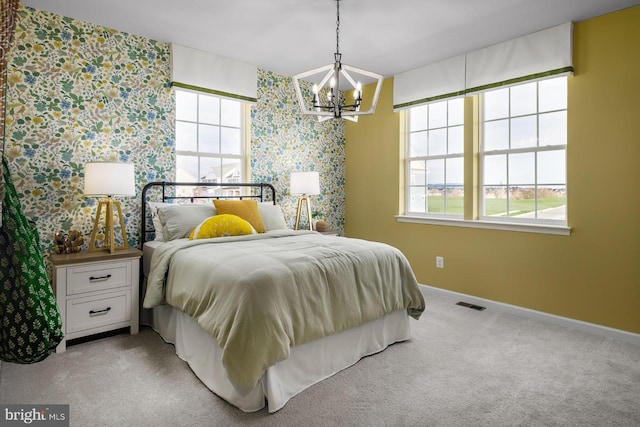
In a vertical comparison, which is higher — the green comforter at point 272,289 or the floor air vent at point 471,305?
the green comforter at point 272,289

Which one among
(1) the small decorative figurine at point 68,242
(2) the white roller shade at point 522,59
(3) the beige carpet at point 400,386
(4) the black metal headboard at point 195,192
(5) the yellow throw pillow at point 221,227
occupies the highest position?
(2) the white roller shade at point 522,59

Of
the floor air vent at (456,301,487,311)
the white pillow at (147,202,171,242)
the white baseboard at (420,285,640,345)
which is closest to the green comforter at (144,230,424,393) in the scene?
the white pillow at (147,202,171,242)

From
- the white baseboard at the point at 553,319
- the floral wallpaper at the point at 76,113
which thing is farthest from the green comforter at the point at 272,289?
the white baseboard at the point at 553,319

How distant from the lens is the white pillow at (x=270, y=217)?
3693mm

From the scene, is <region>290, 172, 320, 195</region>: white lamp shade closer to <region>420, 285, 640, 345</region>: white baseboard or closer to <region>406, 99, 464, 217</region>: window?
<region>406, 99, 464, 217</region>: window

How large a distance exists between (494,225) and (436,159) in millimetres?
1032

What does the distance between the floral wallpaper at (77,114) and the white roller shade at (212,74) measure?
12 centimetres

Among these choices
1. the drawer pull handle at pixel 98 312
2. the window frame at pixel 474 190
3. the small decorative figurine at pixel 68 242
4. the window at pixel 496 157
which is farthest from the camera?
the window frame at pixel 474 190

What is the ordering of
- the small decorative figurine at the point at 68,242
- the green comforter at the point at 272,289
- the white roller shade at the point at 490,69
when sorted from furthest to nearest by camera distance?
the white roller shade at the point at 490,69, the small decorative figurine at the point at 68,242, the green comforter at the point at 272,289

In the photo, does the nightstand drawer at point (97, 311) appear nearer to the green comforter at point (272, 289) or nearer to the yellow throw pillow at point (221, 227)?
the green comforter at point (272, 289)

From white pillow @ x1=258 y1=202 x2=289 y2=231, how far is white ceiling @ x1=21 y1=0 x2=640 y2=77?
159 cm

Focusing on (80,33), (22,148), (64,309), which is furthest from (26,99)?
(64,309)

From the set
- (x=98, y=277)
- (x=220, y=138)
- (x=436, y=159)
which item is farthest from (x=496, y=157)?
(x=98, y=277)

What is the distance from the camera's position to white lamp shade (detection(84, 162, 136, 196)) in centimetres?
288
